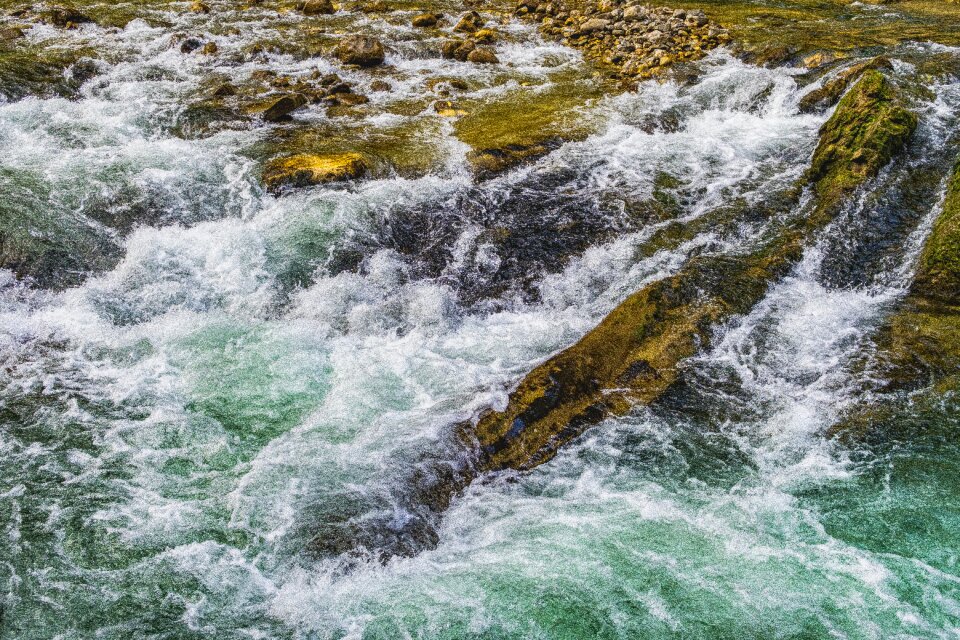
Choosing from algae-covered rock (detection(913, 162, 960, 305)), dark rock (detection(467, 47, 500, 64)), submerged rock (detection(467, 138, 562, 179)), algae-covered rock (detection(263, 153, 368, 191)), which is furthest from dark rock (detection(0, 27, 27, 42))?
algae-covered rock (detection(913, 162, 960, 305))

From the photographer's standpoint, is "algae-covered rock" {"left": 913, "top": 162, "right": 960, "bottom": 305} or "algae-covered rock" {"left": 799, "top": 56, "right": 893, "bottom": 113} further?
"algae-covered rock" {"left": 799, "top": 56, "right": 893, "bottom": 113}

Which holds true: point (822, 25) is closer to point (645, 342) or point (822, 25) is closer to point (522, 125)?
point (522, 125)

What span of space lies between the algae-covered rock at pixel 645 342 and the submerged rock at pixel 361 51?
31.3 ft

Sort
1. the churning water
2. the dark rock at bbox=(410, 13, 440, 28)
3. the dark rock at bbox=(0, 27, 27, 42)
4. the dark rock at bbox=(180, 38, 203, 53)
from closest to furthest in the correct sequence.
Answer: the churning water
the dark rock at bbox=(0, 27, 27, 42)
the dark rock at bbox=(180, 38, 203, 53)
the dark rock at bbox=(410, 13, 440, 28)

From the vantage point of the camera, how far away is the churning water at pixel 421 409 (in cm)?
525

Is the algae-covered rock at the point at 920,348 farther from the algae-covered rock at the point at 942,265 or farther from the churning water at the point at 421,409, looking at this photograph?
the churning water at the point at 421,409

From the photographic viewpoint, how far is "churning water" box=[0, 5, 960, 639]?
17.2 feet

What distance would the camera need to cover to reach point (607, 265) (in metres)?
9.06

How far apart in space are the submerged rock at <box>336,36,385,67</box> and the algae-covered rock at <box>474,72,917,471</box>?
31.3ft

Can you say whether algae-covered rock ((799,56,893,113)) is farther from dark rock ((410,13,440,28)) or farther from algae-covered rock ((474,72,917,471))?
dark rock ((410,13,440,28))

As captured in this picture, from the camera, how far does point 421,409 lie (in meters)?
7.07

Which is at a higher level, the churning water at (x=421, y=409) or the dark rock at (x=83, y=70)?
the dark rock at (x=83, y=70)

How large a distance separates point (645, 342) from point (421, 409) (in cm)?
259

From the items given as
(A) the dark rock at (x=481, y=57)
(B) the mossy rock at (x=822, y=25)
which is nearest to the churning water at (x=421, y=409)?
(B) the mossy rock at (x=822, y=25)
